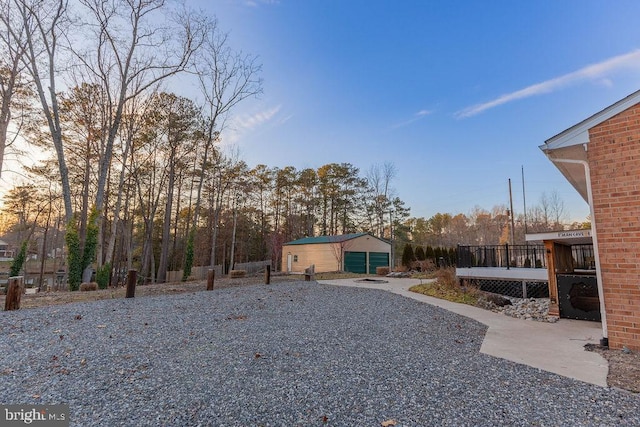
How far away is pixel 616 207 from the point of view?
12.9 feet

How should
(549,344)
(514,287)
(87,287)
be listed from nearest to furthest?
(549,344) → (514,287) → (87,287)

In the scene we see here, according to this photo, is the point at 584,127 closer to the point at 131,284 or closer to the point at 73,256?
the point at 131,284

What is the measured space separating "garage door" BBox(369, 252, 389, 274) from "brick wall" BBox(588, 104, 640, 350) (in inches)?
687

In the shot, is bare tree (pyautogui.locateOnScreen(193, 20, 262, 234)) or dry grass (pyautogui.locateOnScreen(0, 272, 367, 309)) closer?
dry grass (pyautogui.locateOnScreen(0, 272, 367, 309))

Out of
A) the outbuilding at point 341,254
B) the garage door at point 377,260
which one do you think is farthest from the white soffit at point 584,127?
the garage door at point 377,260

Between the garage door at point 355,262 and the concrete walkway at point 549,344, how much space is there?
1419 centimetres

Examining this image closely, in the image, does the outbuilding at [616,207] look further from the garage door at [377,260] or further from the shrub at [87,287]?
the garage door at [377,260]

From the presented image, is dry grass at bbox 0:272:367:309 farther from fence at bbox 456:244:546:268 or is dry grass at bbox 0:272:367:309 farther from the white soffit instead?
the white soffit

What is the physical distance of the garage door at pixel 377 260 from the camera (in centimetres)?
2120

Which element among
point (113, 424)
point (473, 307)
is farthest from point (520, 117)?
point (113, 424)

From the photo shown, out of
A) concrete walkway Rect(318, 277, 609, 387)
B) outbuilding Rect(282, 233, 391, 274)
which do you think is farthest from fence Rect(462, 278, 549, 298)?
outbuilding Rect(282, 233, 391, 274)

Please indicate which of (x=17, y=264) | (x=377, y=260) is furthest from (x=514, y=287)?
(x=17, y=264)

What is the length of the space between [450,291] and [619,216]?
5.68 meters

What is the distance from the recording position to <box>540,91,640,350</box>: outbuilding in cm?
375
